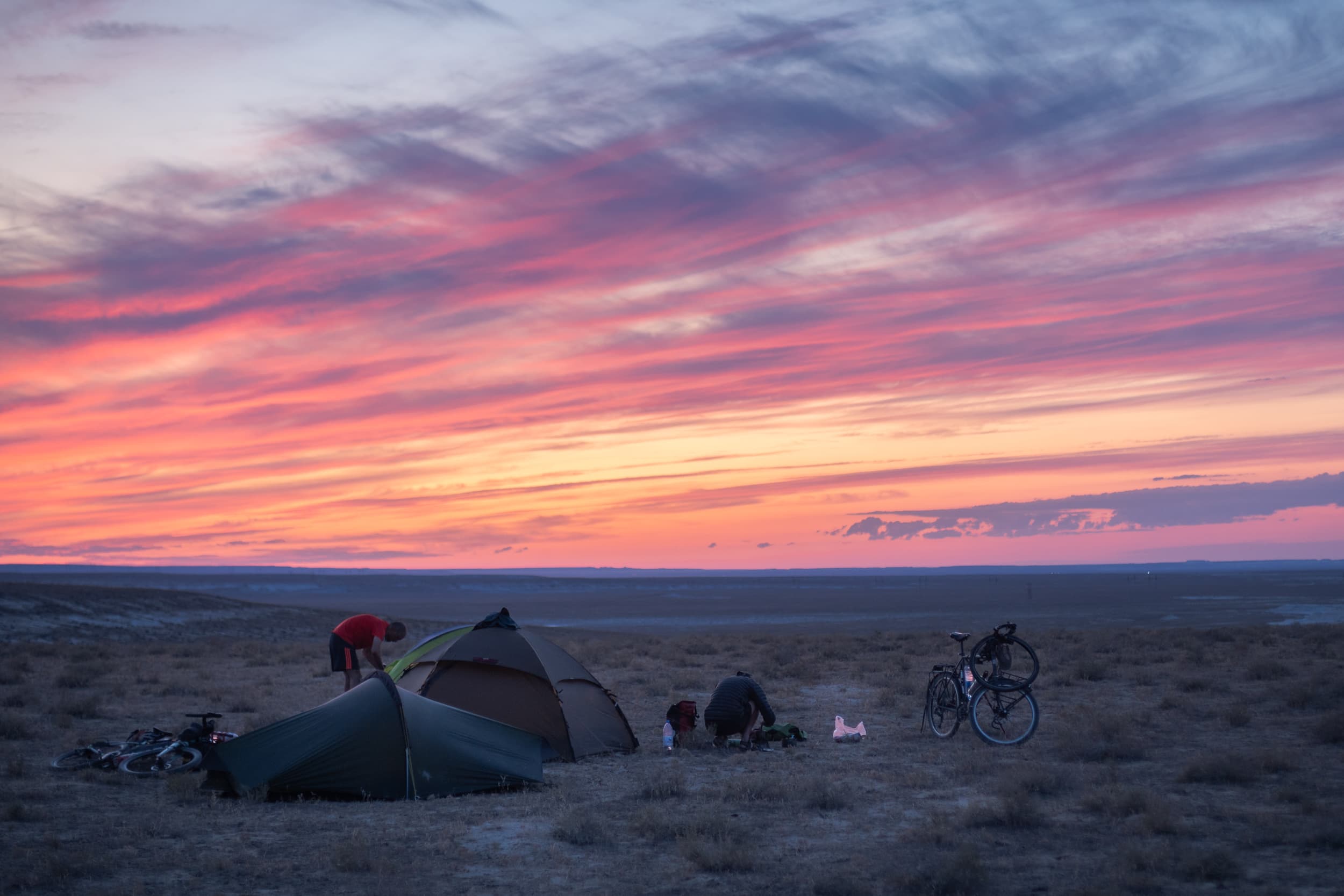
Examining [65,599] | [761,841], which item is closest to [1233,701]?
[761,841]

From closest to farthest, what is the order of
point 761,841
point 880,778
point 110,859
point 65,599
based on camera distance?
point 110,859 → point 761,841 → point 880,778 → point 65,599

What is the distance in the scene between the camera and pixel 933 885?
7863mm

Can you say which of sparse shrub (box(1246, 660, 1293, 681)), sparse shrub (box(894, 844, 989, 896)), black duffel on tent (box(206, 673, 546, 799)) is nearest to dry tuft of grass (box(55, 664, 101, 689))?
black duffel on tent (box(206, 673, 546, 799))

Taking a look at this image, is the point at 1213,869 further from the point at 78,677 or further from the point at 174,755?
the point at 78,677

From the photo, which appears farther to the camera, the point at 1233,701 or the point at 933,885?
the point at 1233,701

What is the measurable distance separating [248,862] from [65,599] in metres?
50.2

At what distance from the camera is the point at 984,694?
14.6 meters

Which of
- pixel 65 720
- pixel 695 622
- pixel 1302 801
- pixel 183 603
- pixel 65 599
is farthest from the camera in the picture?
pixel 695 622

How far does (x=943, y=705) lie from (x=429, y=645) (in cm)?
740

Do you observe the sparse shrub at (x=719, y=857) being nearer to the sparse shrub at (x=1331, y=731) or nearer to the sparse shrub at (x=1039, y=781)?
the sparse shrub at (x=1039, y=781)

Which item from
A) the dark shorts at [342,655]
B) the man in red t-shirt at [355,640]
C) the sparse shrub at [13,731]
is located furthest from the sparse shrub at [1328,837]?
the sparse shrub at [13,731]

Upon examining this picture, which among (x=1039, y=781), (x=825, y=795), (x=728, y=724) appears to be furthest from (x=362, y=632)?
(x=1039, y=781)

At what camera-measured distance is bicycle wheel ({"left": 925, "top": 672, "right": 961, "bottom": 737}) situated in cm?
1480

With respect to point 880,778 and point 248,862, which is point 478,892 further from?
point 880,778
